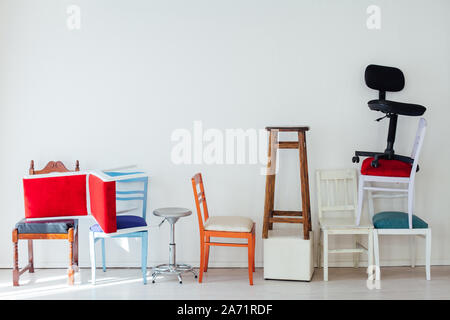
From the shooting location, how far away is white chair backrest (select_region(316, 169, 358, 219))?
16.2 feet

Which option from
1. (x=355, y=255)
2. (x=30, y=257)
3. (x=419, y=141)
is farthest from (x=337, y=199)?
(x=30, y=257)

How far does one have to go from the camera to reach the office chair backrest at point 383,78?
486cm

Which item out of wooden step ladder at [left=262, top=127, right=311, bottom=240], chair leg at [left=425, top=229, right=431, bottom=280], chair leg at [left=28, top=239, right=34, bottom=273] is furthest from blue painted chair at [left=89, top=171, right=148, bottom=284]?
chair leg at [left=425, top=229, right=431, bottom=280]

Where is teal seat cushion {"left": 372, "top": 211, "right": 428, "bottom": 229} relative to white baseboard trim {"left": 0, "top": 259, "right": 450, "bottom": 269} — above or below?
above

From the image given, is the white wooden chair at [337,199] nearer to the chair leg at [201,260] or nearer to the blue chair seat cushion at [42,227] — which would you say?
the chair leg at [201,260]

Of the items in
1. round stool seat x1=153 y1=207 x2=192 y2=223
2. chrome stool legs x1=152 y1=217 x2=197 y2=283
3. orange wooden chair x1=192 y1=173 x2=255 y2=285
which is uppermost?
round stool seat x1=153 y1=207 x2=192 y2=223

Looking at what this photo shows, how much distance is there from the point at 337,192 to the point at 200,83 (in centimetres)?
161

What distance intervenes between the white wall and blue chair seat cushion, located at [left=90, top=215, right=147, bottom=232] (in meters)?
0.40

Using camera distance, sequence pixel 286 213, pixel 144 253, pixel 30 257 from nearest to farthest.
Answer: pixel 144 253 < pixel 286 213 < pixel 30 257

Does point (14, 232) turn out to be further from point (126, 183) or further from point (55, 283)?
point (126, 183)

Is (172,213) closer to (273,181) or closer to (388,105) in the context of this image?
(273,181)

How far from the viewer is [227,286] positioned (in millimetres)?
4508

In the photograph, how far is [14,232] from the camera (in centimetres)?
444

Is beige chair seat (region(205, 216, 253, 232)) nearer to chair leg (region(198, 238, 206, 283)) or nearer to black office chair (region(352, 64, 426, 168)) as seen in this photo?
chair leg (region(198, 238, 206, 283))
